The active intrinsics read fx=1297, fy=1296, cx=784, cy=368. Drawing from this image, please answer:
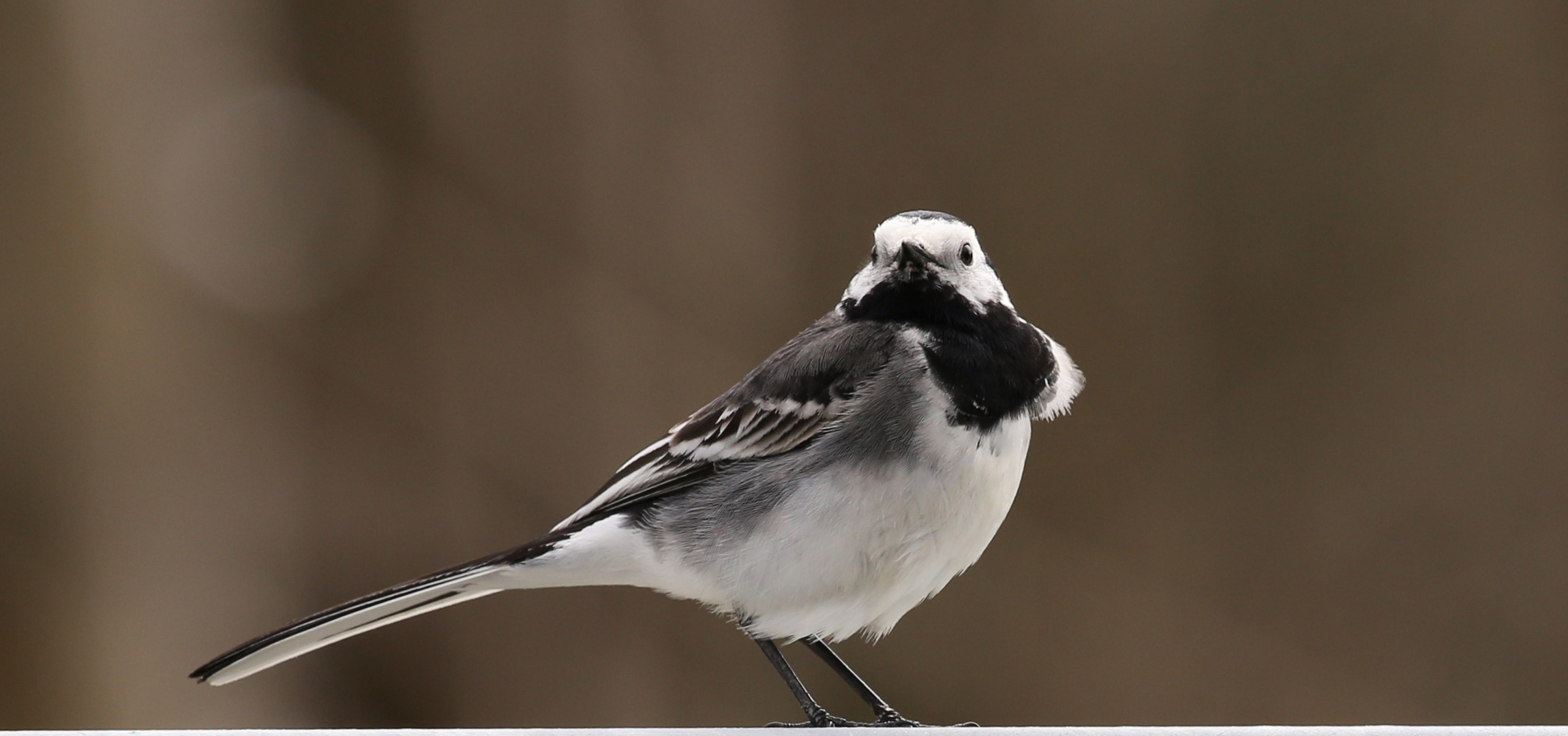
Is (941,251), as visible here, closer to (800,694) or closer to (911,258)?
(911,258)

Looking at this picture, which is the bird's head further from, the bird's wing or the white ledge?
the white ledge

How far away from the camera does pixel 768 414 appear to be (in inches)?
75.6

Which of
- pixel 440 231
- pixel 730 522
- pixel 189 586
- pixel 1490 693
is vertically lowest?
pixel 189 586

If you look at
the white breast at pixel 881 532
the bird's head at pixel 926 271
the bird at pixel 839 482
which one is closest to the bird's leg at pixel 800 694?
the bird at pixel 839 482

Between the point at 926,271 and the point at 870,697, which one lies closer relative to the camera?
the point at 926,271

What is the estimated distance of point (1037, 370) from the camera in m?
1.82

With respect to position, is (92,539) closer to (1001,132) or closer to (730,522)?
(730,522)

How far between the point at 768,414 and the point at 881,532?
29cm

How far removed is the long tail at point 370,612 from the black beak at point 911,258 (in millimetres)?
659

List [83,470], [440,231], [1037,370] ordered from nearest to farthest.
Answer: [1037,370] → [83,470] → [440,231]

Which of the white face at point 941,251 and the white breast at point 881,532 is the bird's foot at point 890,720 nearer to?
the white breast at point 881,532

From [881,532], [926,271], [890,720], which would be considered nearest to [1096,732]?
[881,532]

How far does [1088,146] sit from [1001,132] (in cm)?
23

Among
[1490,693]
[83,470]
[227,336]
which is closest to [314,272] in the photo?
[227,336]
